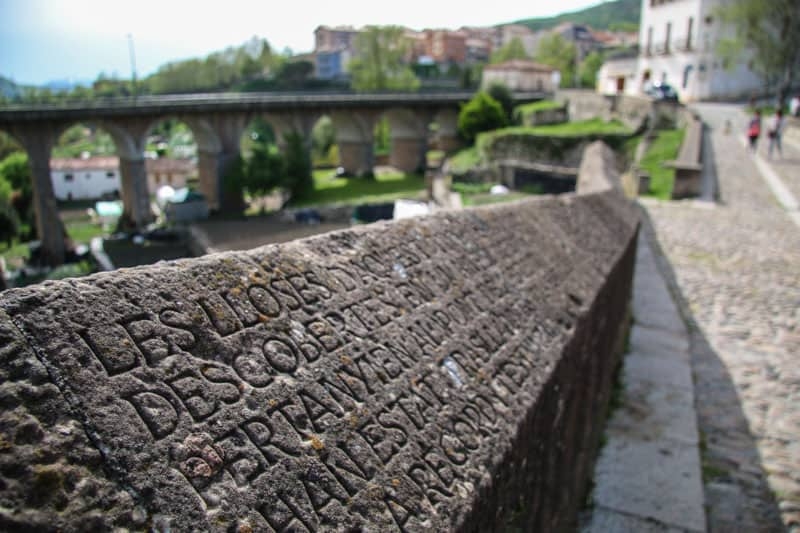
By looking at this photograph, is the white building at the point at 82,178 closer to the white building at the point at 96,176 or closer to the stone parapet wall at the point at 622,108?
the white building at the point at 96,176

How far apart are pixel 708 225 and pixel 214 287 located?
588 inches

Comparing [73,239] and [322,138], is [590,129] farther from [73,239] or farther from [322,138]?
[322,138]

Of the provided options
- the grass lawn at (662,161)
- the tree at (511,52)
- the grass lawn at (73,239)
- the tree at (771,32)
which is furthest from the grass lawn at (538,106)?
the grass lawn at (73,239)

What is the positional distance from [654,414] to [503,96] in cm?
4867

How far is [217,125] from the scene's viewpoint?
40.5m

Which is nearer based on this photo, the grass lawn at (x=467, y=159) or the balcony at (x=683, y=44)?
the grass lawn at (x=467, y=159)

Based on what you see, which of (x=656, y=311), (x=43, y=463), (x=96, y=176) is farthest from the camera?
(x=96, y=176)

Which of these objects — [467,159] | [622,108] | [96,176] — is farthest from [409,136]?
[96,176]

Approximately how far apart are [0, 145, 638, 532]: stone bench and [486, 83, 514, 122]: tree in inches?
2025

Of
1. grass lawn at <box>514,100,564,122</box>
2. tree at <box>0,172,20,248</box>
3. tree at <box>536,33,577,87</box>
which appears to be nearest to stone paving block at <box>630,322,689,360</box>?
tree at <box>0,172,20,248</box>

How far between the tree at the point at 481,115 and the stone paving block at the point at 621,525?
4732 cm

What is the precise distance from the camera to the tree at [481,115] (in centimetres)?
5034

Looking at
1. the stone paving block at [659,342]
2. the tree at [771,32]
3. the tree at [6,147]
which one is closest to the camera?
the stone paving block at [659,342]

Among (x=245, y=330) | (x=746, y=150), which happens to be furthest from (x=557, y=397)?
(x=746, y=150)
